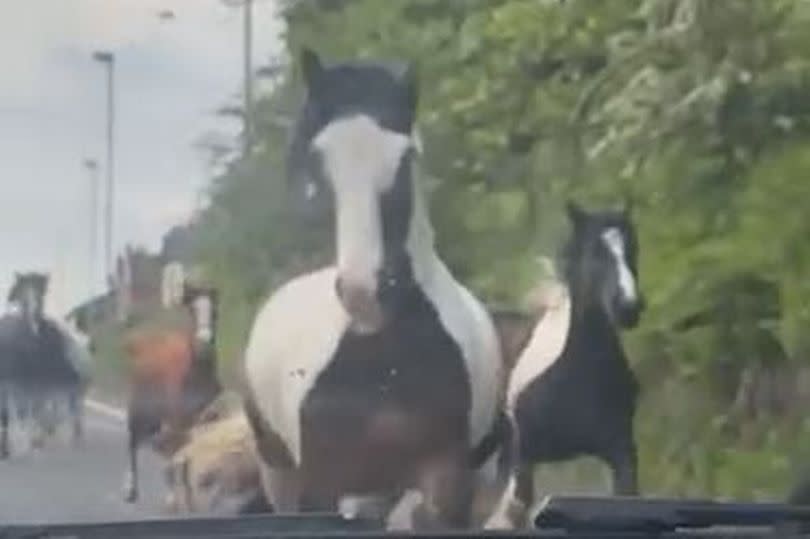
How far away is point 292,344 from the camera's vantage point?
4043 mm

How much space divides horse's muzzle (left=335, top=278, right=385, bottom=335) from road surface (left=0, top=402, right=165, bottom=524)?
1.41 ft

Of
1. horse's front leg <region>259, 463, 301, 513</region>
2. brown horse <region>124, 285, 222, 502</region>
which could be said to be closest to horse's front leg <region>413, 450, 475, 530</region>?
horse's front leg <region>259, 463, 301, 513</region>

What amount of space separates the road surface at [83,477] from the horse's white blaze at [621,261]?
890 millimetres

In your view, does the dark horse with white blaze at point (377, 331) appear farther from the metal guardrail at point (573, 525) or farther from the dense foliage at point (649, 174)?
the metal guardrail at point (573, 525)

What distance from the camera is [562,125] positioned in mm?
4160

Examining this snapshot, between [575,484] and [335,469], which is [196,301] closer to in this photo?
[335,469]

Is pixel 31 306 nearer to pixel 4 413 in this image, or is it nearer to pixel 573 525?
pixel 4 413

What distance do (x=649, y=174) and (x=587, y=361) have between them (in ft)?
1.22

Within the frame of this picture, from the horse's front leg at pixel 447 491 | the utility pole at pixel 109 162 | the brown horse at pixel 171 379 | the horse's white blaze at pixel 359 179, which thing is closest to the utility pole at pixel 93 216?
the utility pole at pixel 109 162

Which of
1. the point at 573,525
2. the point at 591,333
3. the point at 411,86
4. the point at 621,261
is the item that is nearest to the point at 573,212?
the point at 621,261

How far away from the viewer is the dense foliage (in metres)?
4.00

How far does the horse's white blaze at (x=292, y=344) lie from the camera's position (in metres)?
3.98

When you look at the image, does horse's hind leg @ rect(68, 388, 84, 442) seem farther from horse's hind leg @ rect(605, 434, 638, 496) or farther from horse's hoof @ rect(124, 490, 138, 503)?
horse's hind leg @ rect(605, 434, 638, 496)

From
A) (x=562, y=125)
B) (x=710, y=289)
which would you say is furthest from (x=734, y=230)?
(x=562, y=125)
